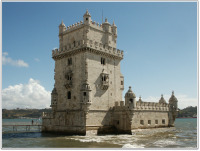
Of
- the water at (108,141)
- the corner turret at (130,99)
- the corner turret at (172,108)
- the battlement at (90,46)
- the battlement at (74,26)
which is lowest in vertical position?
the water at (108,141)

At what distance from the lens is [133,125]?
40781 mm

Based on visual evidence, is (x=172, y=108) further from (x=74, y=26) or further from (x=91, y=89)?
(x=74, y=26)

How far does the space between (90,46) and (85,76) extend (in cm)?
494

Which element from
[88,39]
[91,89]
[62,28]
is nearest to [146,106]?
[91,89]

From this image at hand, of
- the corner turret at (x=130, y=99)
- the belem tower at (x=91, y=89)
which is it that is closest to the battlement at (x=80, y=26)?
the belem tower at (x=91, y=89)

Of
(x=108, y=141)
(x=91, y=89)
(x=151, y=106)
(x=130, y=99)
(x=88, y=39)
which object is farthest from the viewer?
(x=151, y=106)

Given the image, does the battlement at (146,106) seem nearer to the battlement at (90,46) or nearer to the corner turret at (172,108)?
the corner turret at (172,108)

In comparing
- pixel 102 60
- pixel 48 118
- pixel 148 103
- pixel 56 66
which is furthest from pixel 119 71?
pixel 48 118

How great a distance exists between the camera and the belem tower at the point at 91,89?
39.9 metres

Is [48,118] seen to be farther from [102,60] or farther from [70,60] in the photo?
[102,60]

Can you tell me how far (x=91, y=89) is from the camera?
4006 cm

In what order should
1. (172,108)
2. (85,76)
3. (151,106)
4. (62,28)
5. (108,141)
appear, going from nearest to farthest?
(108,141)
(85,76)
(151,106)
(62,28)
(172,108)

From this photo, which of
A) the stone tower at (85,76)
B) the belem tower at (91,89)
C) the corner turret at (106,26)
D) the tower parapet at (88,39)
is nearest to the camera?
the stone tower at (85,76)

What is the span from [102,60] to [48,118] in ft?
46.0
